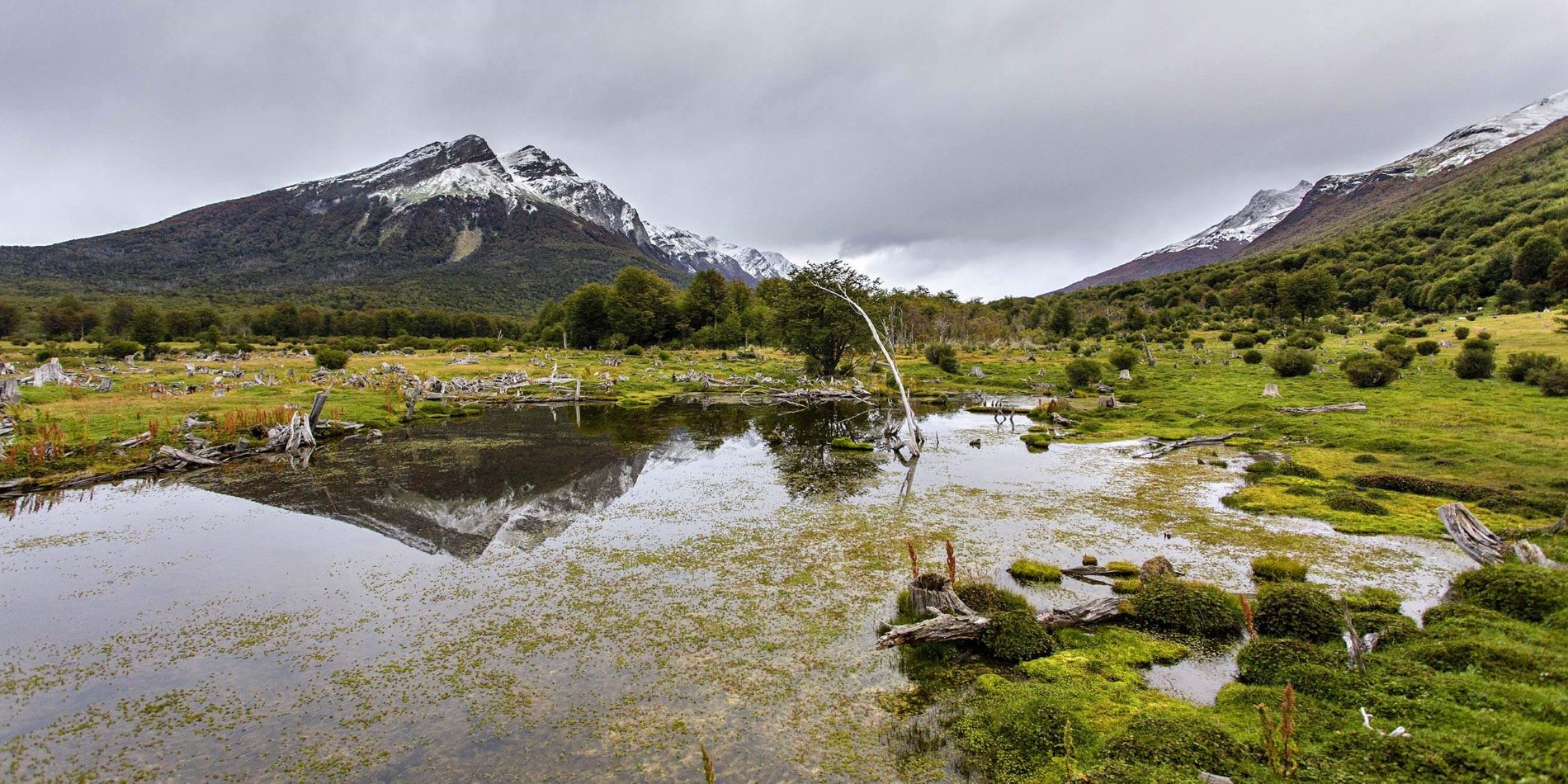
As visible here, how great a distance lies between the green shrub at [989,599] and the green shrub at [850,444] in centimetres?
1577

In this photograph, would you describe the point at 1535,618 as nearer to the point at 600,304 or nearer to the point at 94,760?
the point at 94,760

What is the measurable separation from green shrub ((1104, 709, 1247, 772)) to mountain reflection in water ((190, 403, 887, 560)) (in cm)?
1227

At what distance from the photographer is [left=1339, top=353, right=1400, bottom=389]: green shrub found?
A: 27078 mm

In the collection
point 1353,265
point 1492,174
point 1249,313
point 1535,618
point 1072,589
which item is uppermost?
point 1492,174

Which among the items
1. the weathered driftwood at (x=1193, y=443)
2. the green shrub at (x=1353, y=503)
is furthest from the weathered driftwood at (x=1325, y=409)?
the green shrub at (x=1353, y=503)

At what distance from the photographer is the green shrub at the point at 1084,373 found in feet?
138

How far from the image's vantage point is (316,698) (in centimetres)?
823

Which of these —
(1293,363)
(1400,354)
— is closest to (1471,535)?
(1293,363)

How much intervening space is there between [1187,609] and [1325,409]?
21.8 metres

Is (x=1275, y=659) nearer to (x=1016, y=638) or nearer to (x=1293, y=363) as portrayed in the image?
(x=1016, y=638)

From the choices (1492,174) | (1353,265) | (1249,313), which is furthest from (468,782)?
(1492,174)

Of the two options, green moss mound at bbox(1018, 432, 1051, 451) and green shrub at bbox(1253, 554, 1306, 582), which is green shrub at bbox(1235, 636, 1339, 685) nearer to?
green shrub at bbox(1253, 554, 1306, 582)

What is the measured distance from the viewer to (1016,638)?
352 inches

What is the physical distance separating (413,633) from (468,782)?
446cm
